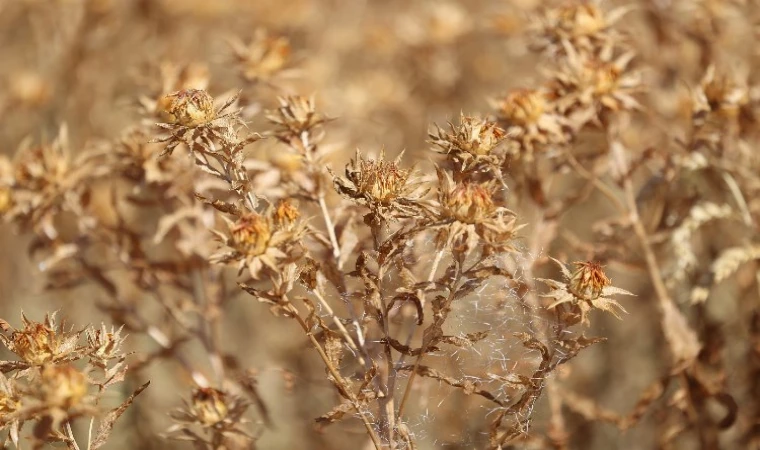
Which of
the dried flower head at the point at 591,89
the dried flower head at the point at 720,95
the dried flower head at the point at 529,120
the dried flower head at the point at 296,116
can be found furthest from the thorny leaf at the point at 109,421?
the dried flower head at the point at 720,95

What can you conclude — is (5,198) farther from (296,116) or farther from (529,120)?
(529,120)

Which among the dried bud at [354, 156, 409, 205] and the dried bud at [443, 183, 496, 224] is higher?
the dried bud at [354, 156, 409, 205]

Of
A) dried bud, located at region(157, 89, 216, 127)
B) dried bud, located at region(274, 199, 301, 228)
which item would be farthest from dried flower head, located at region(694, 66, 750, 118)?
dried bud, located at region(157, 89, 216, 127)

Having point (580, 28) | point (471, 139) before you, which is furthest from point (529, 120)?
point (471, 139)

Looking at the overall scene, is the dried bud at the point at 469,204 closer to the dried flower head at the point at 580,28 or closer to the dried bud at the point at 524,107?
the dried bud at the point at 524,107

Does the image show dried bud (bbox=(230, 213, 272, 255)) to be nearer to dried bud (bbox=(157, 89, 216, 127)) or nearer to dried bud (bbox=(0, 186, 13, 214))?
dried bud (bbox=(157, 89, 216, 127))

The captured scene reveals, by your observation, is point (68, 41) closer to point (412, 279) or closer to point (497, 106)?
point (497, 106)

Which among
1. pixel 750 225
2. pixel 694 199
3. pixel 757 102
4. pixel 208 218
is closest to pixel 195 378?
pixel 208 218
